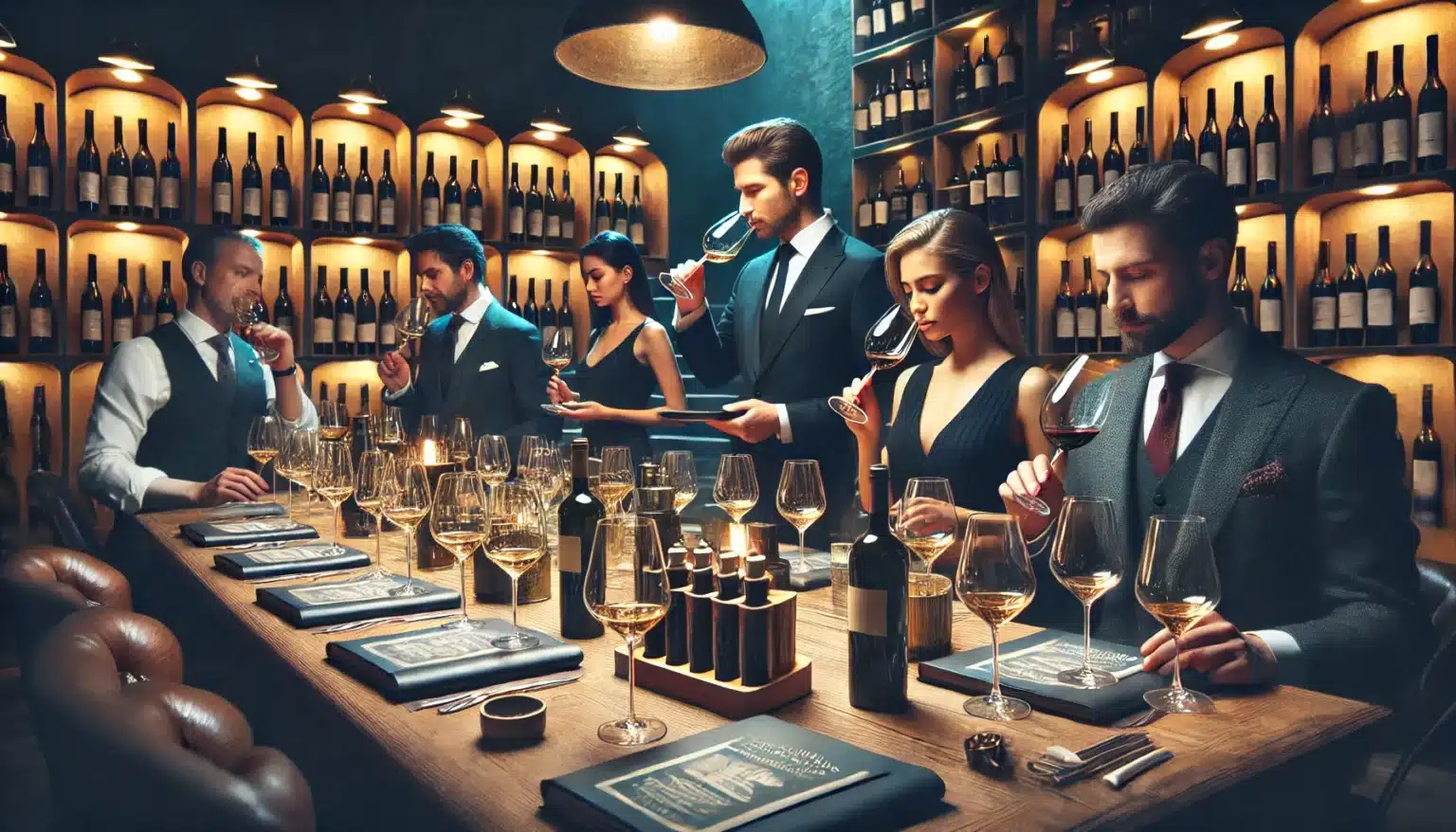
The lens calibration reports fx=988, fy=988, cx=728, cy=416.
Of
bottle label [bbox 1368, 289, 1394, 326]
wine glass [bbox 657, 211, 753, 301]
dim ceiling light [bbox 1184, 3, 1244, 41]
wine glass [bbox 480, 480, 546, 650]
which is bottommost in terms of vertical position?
wine glass [bbox 480, 480, 546, 650]

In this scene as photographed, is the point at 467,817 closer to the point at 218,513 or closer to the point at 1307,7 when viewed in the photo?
the point at 218,513

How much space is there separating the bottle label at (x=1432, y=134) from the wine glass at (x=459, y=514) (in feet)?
9.39

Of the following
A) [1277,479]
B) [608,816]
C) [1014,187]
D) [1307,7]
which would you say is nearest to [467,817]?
[608,816]

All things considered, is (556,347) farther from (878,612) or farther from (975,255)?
(878,612)

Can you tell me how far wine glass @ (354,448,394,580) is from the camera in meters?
1.82

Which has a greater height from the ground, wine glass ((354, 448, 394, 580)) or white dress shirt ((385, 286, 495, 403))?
white dress shirt ((385, 286, 495, 403))

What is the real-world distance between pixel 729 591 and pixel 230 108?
15.1ft

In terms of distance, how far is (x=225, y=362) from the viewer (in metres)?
3.79

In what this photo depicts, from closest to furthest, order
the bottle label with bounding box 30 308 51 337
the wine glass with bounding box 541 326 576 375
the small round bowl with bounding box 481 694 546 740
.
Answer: the small round bowl with bounding box 481 694 546 740
the wine glass with bounding box 541 326 576 375
the bottle label with bounding box 30 308 51 337

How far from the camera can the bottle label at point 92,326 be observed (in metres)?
4.24

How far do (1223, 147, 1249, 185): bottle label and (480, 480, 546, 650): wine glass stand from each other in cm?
281

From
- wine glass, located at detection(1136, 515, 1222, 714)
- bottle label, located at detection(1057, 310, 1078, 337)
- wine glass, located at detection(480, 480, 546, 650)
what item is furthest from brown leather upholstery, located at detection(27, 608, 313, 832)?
bottle label, located at detection(1057, 310, 1078, 337)

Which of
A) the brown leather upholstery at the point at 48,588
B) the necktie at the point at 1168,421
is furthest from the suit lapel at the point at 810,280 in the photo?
the brown leather upholstery at the point at 48,588

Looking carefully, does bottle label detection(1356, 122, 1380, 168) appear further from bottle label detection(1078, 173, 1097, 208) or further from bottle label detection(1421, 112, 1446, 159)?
bottle label detection(1078, 173, 1097, 208)
